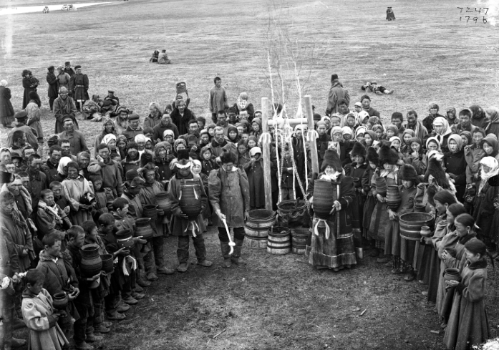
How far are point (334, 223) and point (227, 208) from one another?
170cm

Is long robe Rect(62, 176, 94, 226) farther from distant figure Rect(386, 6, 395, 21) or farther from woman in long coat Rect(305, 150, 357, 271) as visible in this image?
distant figure Rect(386, 6, 395, 21)

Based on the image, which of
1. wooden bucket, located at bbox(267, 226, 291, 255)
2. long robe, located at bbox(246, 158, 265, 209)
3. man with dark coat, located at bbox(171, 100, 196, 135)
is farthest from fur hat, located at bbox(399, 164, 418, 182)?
man with dark coat, located at bbox(171, 100, 196, 135)

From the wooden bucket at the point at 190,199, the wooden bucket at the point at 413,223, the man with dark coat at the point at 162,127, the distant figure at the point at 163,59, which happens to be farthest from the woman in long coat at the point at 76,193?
the distant figure at the point at 163,59

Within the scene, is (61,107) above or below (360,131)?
below

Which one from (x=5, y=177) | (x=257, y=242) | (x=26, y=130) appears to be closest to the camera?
(x=5, y=177)

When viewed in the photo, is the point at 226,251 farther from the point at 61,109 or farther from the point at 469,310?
the point at 61,109

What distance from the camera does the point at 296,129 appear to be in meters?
12.1

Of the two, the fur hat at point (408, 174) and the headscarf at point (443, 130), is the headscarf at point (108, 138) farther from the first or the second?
the headscarf at point (443, 130)

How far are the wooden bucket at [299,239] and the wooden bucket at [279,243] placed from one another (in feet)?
0.29

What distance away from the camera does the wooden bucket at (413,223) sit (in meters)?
8.95

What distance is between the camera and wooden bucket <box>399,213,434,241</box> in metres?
8.95

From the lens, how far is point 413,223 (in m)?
8.98

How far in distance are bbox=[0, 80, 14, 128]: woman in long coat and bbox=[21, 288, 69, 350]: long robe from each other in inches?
555

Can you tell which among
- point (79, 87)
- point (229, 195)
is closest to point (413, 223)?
point (229, 195)
